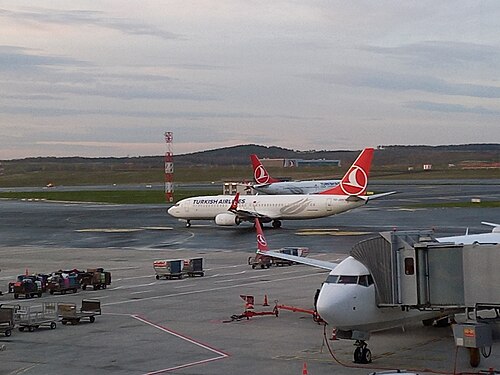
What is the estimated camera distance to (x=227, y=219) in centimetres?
9025

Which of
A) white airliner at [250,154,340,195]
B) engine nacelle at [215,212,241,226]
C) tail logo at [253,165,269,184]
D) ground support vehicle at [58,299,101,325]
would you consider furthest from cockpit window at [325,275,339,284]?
tail logo at [253,165,269,184]

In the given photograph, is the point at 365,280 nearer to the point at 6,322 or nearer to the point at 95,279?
the point at 6,322

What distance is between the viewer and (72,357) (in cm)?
3044

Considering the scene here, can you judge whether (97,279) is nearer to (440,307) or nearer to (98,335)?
(98,335)

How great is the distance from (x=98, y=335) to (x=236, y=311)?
25.3ft

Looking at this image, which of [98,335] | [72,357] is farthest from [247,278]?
[72,357]

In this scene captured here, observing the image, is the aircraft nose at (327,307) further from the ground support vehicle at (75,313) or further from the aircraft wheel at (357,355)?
the ground support vehicle at (75,313)

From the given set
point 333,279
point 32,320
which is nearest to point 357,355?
point 333,279

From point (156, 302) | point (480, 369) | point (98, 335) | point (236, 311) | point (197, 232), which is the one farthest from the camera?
point (197, 232)

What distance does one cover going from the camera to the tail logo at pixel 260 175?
465ft

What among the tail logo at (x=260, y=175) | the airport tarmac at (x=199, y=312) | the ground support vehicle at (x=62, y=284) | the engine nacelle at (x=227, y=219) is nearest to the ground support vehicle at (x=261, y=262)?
the airport tarmac at (x=199, y=312)

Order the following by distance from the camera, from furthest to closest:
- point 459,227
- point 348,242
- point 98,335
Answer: point 459,227 → point 348,242 → point 98,335

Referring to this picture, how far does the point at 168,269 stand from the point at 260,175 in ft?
292

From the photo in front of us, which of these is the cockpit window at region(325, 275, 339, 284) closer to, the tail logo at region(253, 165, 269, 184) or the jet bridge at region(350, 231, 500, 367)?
the jet bridge at region(350, 231, 500, 367)
